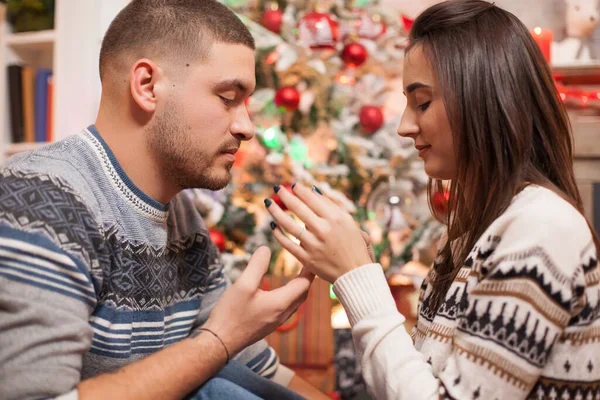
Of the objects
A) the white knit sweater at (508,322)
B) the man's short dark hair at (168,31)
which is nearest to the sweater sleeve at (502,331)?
the white knit sweater at (508,322)

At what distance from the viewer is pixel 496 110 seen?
3.28 feet

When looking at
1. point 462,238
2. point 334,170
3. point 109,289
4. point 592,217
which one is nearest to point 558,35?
point 592,217

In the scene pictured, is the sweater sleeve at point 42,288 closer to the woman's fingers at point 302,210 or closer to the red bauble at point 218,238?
the woman's fingers at point 302,210

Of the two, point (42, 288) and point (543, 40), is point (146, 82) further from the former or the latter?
point (543, 40)

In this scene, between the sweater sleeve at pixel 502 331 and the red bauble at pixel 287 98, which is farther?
the red bauble at pixel 287 98

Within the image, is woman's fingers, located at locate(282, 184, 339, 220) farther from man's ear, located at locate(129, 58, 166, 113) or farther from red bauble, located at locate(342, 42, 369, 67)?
red bauble, located at locate(342, 42, 369, 67)

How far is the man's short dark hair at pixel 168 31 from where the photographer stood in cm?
120

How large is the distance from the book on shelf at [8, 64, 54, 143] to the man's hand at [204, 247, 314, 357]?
80.2 inches

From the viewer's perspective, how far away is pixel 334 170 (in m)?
2.54

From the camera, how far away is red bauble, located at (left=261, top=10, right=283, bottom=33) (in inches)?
102

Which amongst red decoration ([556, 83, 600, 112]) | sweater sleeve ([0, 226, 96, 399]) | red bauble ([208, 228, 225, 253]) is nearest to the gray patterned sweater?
sweater sleeve ([0, 226, 96, 399])

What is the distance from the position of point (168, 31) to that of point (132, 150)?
249 millimetres

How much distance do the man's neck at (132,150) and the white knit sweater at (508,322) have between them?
463 millimetres

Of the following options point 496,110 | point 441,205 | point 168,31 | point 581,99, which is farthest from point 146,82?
point 581,99
